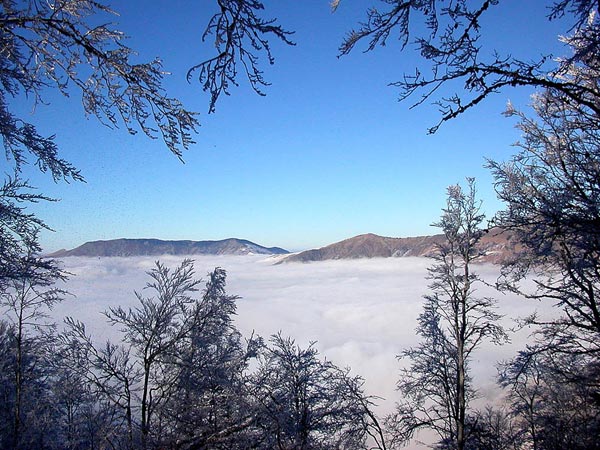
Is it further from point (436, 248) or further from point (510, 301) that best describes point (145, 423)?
point (510, 301)

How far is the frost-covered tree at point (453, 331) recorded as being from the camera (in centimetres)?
974

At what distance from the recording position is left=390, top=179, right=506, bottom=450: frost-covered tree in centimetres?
974

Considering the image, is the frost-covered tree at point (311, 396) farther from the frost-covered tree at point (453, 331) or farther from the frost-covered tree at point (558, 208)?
the frost-covered tree at point (558, 208)

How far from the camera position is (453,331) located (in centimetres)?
1057

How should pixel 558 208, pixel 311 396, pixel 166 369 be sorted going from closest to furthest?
pixel 558 208 < pixel 166 369 < pixel 311 396

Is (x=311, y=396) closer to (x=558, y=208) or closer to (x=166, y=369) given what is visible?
(x=166, y=369)

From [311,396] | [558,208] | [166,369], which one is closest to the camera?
[558,208]

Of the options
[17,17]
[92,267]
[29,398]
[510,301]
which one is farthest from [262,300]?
[17,17]

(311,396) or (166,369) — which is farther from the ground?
(166,369)

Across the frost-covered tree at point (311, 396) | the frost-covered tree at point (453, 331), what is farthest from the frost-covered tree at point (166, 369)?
the frost-covered tree at point (453, 331)

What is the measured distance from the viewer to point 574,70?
527cm

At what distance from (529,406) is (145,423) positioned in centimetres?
1213

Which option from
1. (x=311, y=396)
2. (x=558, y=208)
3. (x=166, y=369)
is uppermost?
(x=558, y=208)

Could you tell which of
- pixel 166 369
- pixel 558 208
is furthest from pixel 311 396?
pixel 558 208
